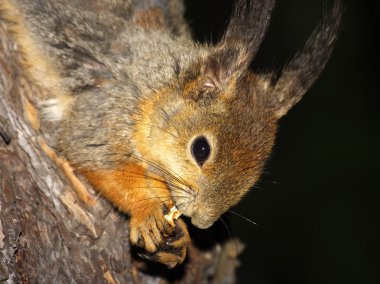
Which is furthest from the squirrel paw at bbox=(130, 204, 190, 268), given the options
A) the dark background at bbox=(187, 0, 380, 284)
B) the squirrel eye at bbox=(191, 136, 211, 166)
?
the dark background at bbox=(187, 0, 380, 284)

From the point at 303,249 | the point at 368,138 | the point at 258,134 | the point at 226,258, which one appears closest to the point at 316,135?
the point at 368,138

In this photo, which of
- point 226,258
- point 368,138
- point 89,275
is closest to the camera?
point 89,275

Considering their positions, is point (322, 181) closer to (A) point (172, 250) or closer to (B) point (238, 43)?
(A) point (172, 250)

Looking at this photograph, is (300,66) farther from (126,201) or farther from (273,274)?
(273,274)

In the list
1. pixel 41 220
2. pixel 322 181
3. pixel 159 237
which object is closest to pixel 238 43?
pixel 159 237

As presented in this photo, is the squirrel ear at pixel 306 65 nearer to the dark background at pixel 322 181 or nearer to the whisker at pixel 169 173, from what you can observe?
the whisker at pixel 169 173

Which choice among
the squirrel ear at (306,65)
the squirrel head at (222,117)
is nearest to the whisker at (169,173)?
the squirrel head at (222,117)
